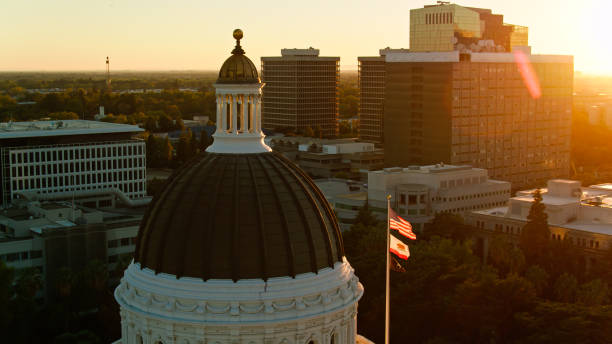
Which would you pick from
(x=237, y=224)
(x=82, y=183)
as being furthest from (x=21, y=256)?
(x=237, y=224)

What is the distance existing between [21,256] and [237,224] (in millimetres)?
63204

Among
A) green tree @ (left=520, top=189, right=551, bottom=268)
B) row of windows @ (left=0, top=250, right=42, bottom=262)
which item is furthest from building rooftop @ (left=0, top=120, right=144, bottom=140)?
green tree @ (left=520, top=189, right=551, bottom=268)

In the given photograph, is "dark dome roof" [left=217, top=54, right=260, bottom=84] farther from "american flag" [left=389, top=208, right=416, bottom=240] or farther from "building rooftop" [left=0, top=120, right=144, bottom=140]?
Result: "building rooftop" [left=0, top=120, right=144, bottom=140]

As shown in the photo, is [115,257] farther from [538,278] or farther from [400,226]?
[400,226]

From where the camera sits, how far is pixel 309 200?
49562mm

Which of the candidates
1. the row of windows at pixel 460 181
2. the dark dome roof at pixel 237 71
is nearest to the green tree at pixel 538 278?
the row of windows at pixel 460 181

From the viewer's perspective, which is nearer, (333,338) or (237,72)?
(333,338)

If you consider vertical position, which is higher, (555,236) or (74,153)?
(74,153)

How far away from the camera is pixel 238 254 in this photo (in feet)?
152

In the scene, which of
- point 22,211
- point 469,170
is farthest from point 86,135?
point 469,170

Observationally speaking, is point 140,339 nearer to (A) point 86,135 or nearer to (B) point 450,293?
(B) point 450,293

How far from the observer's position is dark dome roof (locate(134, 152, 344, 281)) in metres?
46.5

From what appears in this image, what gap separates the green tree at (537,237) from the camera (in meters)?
110

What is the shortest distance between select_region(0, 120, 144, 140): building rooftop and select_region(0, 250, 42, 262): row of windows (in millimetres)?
55426
